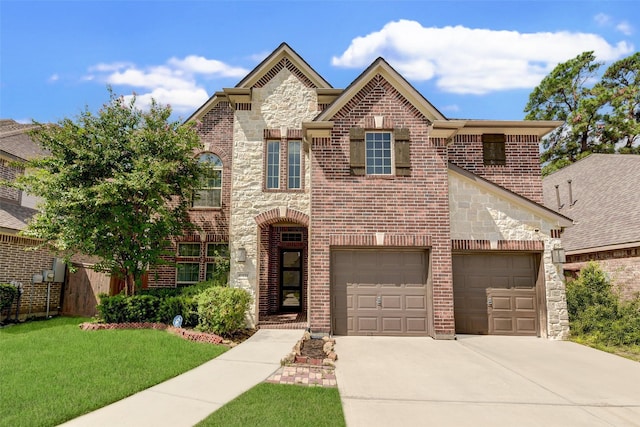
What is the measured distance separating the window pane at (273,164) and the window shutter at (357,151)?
338 centimetres

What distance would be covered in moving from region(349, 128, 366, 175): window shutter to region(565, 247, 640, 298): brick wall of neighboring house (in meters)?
9.47

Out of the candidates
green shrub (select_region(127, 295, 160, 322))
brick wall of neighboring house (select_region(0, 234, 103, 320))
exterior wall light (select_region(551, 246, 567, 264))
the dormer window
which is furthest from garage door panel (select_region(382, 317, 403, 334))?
brick wall of neighboring house (select_region(0, 234, 103, 320))

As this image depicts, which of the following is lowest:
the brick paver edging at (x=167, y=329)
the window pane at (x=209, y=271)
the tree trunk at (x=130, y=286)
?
the brick paver edging at (x=167, y=329)

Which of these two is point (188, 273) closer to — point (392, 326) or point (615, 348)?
point (392, 326)

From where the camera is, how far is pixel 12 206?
13.4 meters

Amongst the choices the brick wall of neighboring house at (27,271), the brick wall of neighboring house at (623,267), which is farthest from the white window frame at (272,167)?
the brick wall of neighboring house at (623,267)

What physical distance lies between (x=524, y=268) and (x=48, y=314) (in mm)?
16799

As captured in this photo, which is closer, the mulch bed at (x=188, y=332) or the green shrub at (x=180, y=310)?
the mulch bed at (x=188, y=332)

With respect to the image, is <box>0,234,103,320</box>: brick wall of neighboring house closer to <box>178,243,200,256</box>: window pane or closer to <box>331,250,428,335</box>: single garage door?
<box>178,243,200,256</box>: window pane

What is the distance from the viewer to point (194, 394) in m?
5.56

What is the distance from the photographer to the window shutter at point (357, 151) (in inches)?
408

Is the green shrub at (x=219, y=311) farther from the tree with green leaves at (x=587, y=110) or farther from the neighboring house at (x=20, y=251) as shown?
the tree with green leaves at (x=587, y=110)

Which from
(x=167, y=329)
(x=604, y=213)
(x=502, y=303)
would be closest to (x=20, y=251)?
(x=167, y=329)

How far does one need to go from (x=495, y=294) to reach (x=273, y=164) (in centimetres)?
860
